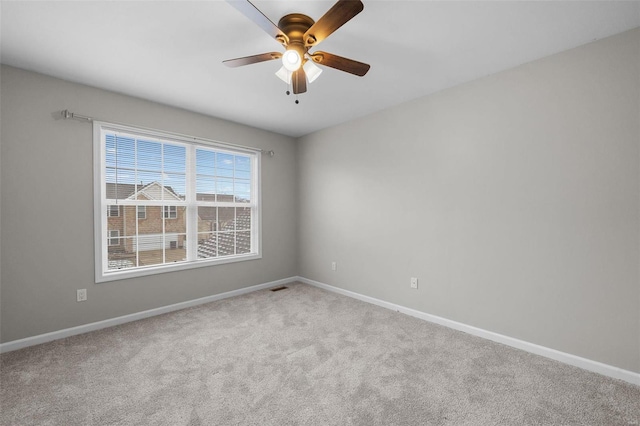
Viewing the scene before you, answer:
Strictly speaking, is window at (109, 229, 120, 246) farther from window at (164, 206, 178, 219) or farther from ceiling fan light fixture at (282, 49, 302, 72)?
ceiling fan light fixture at (282, 49, 302, 72)

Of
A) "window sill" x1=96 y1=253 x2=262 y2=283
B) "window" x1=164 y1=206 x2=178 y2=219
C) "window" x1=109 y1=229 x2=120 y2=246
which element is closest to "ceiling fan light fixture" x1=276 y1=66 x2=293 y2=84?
"window" x1=164 y1=206 x2=178 y2=219

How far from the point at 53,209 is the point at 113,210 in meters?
0.48

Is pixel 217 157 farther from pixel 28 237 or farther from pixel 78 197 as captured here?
pixel 28 237

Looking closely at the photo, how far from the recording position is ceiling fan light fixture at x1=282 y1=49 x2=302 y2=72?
1.68m

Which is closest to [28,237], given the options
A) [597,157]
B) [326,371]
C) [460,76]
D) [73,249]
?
[73,249]

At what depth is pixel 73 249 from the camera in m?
2.66

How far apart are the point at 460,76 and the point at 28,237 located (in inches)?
167

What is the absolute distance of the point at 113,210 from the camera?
296 centimetres

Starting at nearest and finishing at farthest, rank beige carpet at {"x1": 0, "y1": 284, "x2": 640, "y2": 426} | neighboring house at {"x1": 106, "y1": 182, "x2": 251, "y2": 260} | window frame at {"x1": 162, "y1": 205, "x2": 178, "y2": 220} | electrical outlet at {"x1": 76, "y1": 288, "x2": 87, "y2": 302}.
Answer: beige carpet at {"x1": 0, "y1": 284, "x2": 640, "y2": 426}, electrical outlet at {"x1": 76, "y1": 288, "x2": 87, "y2": 302}, neighboring house at {"x1": 106, "y1": 182, "x2": 251, "y2": 260}, window frame at {"x1": 162, "y1": 205, "x2": 178, "y2": 220}

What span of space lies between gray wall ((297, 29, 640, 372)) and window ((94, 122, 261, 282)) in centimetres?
179

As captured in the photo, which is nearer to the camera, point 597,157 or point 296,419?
point 296,419

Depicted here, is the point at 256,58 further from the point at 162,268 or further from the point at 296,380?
the point at 162,268

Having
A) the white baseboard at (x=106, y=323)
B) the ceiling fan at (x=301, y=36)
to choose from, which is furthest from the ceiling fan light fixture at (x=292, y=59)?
the white baseboard at (x=106, y=323)

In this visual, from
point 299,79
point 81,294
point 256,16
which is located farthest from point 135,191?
point 256,16
